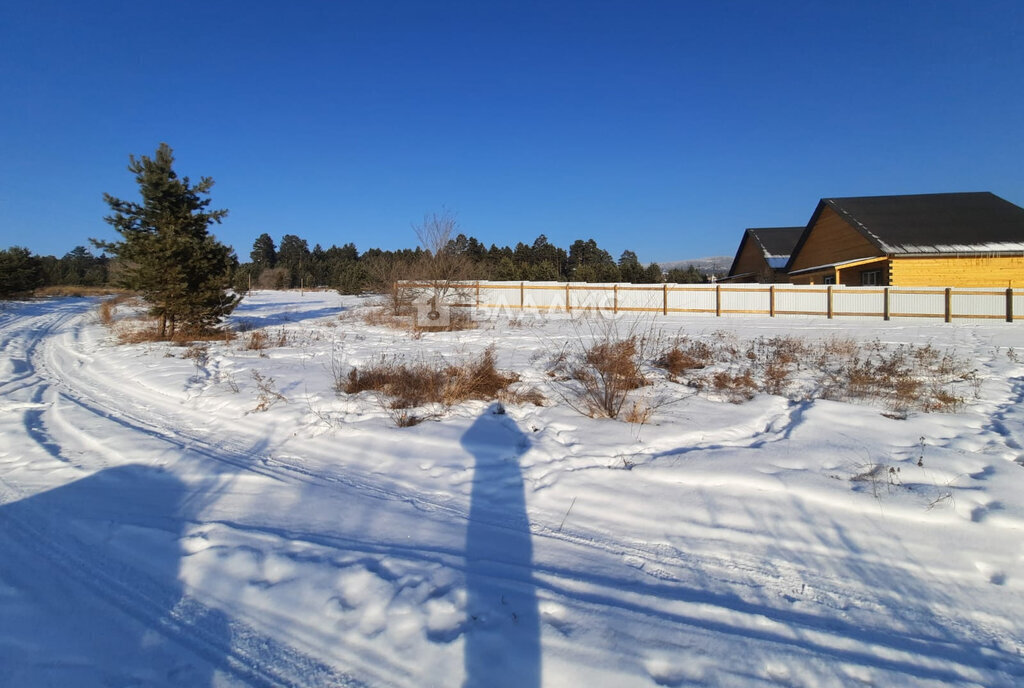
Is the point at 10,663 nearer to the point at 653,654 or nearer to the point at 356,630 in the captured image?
the point at 356,630

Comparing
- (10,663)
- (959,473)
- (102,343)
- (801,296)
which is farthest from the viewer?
(801,296)

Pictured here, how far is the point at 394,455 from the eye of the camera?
15.1 ft

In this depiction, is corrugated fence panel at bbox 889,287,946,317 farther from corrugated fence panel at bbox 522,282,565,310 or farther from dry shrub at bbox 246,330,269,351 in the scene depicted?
dry shrub at bbox 246,330,269,351

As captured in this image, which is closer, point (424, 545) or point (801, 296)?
point (424, 545)

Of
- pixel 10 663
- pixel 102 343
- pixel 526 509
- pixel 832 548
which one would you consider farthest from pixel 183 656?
pixel 102 343

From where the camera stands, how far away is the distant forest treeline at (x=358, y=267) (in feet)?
77.1

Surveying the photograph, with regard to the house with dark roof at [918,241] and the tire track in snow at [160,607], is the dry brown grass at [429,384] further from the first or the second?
the house with dark roof at [918,241]

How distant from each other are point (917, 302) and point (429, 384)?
24.2 meters

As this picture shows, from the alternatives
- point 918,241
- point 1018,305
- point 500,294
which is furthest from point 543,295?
point 1018,305

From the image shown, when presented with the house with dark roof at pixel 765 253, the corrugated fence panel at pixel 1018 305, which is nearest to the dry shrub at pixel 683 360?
the corrugated fence panel at pixel 1018 305

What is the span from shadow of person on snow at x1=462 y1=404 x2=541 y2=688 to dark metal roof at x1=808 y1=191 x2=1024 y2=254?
28318mm

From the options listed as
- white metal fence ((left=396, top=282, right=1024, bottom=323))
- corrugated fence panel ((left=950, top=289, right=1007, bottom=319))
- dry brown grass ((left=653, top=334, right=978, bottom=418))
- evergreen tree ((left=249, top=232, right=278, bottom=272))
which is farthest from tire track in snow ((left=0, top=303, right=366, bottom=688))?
evergreen tree ((left=249, top=232, right=278, bottom=272))

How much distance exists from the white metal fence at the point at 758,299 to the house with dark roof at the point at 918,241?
12.6 ft

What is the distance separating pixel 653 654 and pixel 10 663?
290 cm
